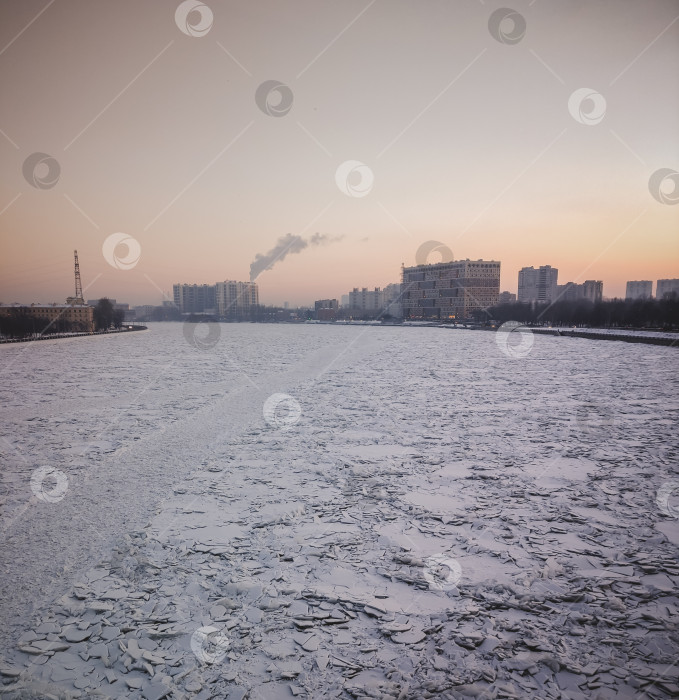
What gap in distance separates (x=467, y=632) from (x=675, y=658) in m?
A: 1.50

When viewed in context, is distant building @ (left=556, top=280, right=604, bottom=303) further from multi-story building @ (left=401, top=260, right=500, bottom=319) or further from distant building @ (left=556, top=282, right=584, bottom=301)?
multi-story building @ (left=401, top=260, right=500, bottom=319)

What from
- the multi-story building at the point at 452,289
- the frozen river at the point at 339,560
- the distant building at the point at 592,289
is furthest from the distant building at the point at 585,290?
the frozen river at the point at 339,560

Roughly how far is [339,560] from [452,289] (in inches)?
6582

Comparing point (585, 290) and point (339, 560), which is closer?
point (339, 560)

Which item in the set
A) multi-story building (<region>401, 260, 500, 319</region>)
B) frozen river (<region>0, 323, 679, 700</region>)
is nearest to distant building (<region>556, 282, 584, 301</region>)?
multi-story building (<region>401, 260, 500, 319</region>)

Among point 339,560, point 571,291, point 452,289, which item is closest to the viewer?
point 339,560

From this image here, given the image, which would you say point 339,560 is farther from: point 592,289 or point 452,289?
point 592,289

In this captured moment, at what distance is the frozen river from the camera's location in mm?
3092

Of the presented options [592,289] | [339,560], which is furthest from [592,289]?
[339,560]

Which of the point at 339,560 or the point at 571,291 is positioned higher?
the point at 571,291

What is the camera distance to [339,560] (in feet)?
14.8

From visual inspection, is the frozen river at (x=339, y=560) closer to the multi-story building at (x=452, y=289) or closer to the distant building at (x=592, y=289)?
the multi-story building at (x=452, y=289)

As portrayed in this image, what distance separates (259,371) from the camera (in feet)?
69.1

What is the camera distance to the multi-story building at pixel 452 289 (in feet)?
519
